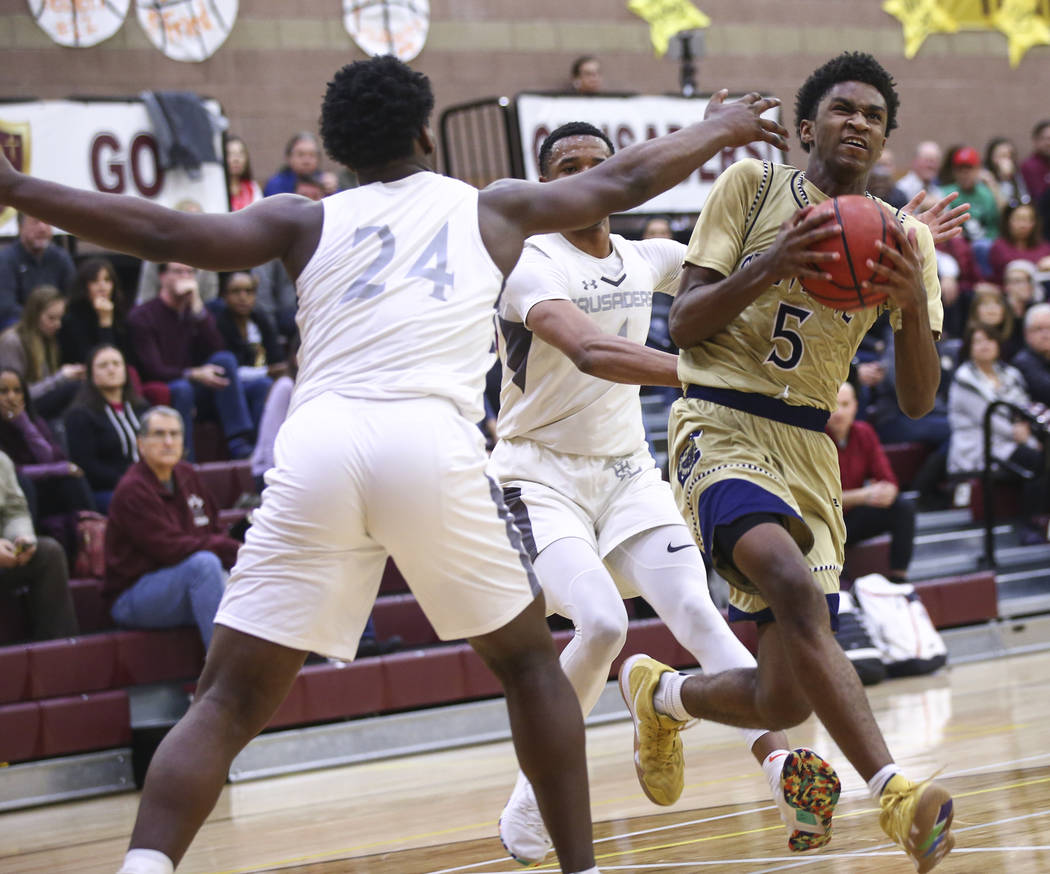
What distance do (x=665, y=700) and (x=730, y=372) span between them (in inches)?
44.4

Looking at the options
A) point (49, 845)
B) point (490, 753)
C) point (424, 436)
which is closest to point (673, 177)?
point (424, 436)

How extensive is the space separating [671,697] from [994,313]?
759 cm

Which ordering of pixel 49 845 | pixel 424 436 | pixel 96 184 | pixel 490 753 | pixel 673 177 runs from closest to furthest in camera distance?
pixel 424 436
pixel 673 177
pixel 49 845
pixel 490 753
pixel 96 184

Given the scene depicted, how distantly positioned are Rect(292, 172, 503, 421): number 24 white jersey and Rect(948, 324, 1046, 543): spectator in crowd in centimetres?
759

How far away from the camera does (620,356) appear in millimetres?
4168

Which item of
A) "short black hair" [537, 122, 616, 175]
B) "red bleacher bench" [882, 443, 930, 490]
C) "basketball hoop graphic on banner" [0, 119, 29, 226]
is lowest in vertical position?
"red bleacher bench" [882, 443, 930, 490]

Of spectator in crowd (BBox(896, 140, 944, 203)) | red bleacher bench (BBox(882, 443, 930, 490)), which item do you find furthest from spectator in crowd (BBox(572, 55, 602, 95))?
red bleacher bench (BBox(882, 443, 930, 490))

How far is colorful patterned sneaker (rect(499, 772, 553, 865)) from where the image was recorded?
13.7ft


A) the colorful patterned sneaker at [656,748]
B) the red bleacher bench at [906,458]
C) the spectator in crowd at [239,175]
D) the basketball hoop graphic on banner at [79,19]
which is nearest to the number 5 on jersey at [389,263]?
the colorful patterned sneaker at [656,748]

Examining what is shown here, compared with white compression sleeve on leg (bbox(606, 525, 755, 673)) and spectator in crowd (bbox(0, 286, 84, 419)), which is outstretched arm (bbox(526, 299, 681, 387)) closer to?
white compression sleeve on leg (bbox(606, 525, 755, 673))

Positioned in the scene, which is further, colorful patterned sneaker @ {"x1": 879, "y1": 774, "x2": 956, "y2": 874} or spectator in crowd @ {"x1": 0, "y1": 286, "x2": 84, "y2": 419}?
spectator in crowd @ {"x1": 0, "y1": 286, "x2": 84, "y2": 419}

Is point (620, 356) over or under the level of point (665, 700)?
over

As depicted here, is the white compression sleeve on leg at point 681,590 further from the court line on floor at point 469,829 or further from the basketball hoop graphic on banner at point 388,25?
the basketball hoop graphic on banner at point 388,25

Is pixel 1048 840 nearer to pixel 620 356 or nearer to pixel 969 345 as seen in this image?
pixel 620 356
